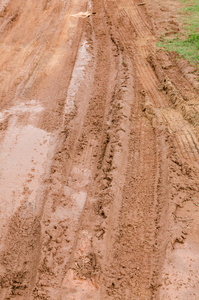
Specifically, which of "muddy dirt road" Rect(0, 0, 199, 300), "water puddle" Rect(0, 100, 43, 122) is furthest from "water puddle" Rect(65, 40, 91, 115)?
"water puddle" Rect(0, 100, 43, 122)

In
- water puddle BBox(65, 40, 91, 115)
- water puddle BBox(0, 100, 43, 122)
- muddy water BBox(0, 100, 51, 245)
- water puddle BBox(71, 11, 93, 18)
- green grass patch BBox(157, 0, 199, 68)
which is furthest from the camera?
water puddle BBox(71, 11, 93, 18)

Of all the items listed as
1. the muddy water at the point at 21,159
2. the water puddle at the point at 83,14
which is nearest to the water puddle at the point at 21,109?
the muddy water at the point at 21,159

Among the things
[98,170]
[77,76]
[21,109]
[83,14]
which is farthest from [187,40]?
[98,170]

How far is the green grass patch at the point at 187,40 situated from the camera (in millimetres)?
8384

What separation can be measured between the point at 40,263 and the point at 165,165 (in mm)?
2870

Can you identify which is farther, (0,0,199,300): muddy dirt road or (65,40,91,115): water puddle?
(65,40,91,115): water puddle

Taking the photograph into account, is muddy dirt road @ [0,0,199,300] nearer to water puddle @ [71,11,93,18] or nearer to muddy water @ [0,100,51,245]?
muddy water @ [0,100,51,245]

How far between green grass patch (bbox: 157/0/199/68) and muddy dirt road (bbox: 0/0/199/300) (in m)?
0.42

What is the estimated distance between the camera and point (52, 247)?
4109 millimetres

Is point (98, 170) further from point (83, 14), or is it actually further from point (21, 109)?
point (83, 14)

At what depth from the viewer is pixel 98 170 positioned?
5.35m

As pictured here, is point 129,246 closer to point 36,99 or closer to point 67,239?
point 67,239

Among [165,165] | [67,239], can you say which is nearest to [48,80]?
[165,165]

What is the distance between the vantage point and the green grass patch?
8.38 meters
